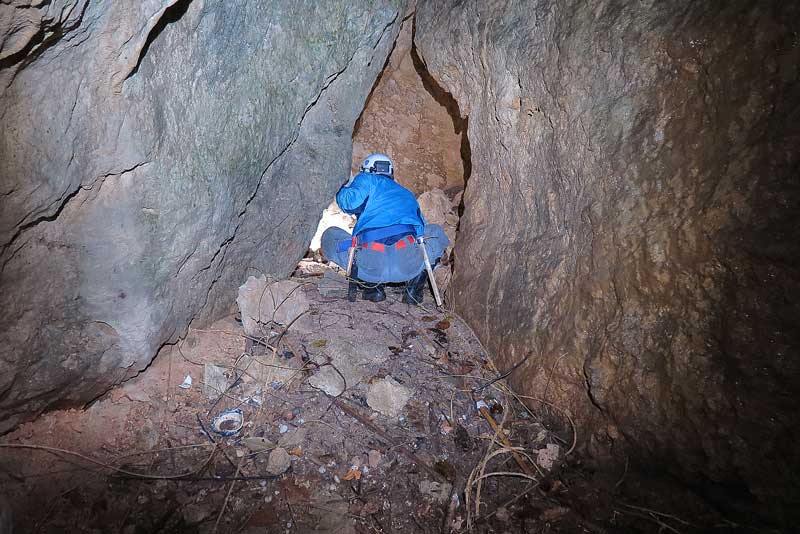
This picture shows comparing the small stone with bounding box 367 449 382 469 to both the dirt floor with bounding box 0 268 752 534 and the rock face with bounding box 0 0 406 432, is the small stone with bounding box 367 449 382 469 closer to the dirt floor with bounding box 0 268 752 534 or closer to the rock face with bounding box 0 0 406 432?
the dirt floor with bounding box 0 268 752 534

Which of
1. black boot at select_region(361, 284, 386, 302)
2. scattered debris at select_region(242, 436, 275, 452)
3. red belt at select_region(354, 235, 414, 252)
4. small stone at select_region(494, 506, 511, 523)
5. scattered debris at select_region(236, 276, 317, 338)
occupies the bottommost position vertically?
small stone at select_region(494, 506, 511, 523)

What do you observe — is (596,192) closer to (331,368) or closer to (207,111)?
(331,368)

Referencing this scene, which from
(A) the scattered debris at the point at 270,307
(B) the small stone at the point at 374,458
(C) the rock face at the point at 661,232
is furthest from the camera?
(A) the scattered debris at the point at 270,307

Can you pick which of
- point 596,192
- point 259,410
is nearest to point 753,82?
point 596,192

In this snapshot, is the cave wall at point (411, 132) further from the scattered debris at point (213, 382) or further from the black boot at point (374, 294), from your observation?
the scattered debris at point (213, 382)

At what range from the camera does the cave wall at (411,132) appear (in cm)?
536

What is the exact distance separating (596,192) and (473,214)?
1.61 m

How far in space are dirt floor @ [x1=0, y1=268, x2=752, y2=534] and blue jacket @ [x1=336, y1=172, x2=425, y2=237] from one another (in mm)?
1517

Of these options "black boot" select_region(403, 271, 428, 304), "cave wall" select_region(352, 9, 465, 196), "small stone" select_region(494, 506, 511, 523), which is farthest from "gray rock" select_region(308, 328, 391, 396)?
"cave wall" select_region(352, 9, 465, 196)

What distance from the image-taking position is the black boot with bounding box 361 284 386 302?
4266 mm

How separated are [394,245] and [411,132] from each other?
6.61ft

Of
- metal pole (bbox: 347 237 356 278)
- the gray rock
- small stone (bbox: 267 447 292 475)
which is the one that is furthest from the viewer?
metal pole (bbox: 347 237 356 278)

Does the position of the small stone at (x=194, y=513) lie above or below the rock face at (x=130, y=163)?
below

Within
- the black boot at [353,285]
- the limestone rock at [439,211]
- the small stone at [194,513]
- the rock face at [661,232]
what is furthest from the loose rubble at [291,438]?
the limestone rock at [439,211]
